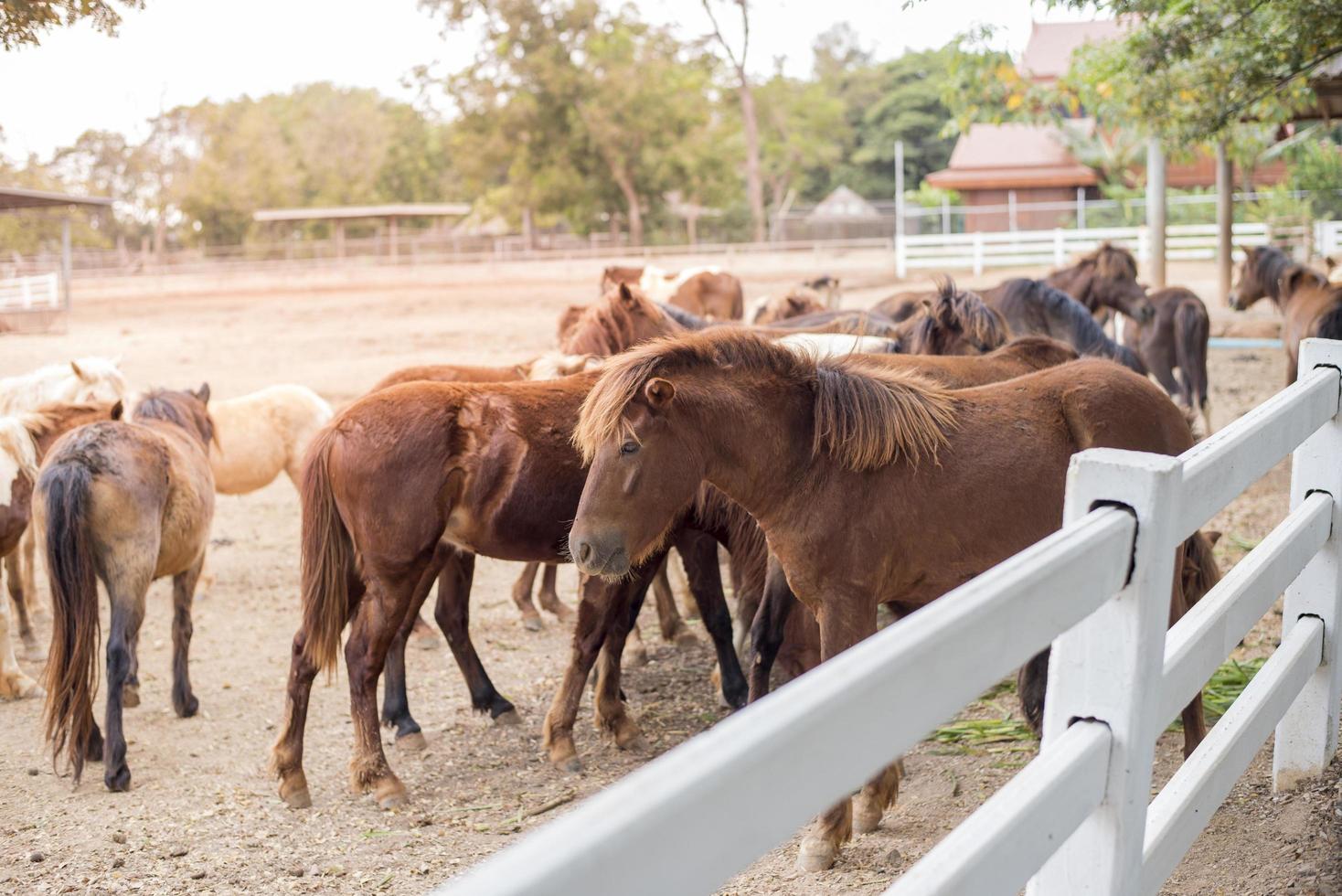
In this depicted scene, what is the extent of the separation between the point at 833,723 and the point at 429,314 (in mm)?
21723

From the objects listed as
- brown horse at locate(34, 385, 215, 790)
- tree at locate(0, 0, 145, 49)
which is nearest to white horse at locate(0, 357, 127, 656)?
brown horse at locate(34, 385, 215, 790)

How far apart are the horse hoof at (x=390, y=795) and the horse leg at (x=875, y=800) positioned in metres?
1.78

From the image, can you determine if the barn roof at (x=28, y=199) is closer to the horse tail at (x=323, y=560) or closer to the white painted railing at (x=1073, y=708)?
the horse tail at (x=323, y=560)

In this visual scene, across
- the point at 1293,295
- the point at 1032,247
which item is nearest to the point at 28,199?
the point at 1293,295

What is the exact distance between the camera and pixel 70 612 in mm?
4652

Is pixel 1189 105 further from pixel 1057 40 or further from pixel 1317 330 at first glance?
pixel 1057 40

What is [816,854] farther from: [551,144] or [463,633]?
[551,144]

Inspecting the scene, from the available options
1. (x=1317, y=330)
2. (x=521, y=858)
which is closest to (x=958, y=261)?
(x=1317, y=330)

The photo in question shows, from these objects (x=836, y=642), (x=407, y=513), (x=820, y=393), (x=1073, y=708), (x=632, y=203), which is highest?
(x=632, y=203)

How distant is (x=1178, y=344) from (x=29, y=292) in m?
15.6

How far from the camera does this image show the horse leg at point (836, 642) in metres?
3.41

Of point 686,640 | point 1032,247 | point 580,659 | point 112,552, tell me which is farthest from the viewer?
point 1032,247

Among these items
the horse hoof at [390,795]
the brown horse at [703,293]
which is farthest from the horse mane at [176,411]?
the brown horse at [703,293]

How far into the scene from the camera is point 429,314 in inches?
872
